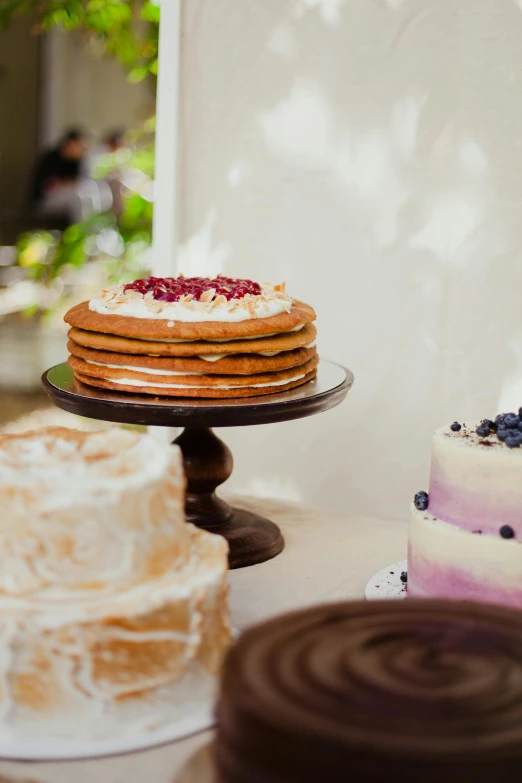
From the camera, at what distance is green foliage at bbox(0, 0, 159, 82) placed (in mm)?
3324

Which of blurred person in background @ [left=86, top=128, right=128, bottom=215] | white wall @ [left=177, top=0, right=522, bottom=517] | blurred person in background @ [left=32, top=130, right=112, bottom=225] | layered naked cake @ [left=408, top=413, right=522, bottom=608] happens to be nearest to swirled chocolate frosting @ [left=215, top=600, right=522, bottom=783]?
layered naked cake @ [left=408, top=413, right=522, bottom=608]

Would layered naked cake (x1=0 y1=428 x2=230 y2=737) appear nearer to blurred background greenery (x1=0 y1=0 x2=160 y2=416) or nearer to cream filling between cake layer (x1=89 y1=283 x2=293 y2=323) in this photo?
cream filling between cake layer (x1=89 y1=283 x2=293 y2=323)

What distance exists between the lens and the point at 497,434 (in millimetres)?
Answer: 1407

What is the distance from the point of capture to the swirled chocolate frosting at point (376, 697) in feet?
2.49

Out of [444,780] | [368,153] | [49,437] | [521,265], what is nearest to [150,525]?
[49,437]

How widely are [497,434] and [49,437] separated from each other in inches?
24.5

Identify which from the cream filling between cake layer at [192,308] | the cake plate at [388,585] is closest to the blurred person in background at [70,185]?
the cream filling between cake layer at [192,308]

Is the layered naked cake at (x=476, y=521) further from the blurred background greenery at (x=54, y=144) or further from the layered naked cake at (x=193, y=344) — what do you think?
the blurred background greenery at (x=54, y=144)

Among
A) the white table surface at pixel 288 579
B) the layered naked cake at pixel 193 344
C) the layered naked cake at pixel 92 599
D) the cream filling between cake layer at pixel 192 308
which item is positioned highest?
the cream filling between cake layer at pixel 192 308

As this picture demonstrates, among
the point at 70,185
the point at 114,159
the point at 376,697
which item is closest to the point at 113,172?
the point at 70,185

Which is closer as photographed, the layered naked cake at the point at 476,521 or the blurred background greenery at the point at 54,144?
the layered naked cake at the point at 476,521

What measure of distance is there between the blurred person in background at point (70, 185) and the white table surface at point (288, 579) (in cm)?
798

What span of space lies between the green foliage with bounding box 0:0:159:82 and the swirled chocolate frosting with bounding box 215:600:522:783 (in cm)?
266

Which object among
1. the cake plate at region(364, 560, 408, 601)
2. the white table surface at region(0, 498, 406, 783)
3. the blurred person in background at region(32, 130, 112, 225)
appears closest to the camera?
the white table surface at region(0, 498, 406, 783)
